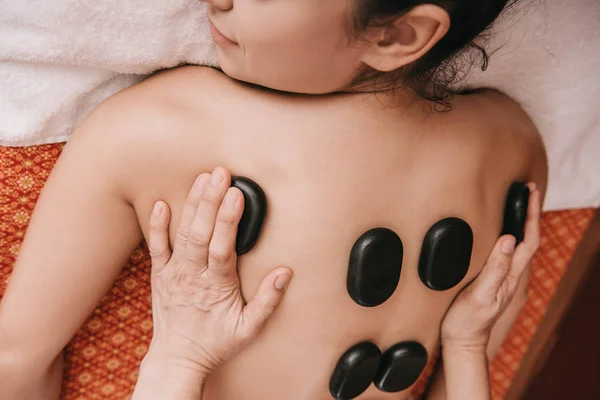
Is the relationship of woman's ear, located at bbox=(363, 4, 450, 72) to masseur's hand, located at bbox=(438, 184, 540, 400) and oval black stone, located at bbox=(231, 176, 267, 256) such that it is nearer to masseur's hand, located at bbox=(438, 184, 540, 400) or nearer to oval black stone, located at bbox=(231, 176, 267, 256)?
oval black stone, located at bbox=(231, 176, 267, 256)

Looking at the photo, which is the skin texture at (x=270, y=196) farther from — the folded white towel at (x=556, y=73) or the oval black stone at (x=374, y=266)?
the folded white towel at (x=556, y=73)

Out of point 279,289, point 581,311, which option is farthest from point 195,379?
point 581,311

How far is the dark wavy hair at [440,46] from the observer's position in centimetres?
56

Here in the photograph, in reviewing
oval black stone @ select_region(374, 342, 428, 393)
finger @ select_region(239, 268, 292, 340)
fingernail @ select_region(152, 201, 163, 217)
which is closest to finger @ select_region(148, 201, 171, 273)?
fingernail @ select_region(152, 201, 163, 217)

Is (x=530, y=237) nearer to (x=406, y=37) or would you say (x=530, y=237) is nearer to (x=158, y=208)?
(x=406, y=37)

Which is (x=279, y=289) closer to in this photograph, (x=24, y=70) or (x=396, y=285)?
(x=396, y=285)

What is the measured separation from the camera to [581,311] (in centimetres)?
117

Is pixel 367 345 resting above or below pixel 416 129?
below

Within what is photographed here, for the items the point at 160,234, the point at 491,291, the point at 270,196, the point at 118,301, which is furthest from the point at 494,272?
the point at 118,301

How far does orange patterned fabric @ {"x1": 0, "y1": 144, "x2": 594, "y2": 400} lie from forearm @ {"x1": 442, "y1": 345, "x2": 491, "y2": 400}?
0.36 metres

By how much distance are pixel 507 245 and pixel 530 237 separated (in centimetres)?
6

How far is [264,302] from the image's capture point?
26.3 inches

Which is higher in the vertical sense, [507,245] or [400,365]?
[507,245]

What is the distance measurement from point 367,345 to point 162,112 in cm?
40
